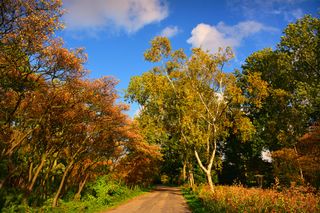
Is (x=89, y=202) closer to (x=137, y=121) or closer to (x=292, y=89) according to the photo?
(x=137, y=121)

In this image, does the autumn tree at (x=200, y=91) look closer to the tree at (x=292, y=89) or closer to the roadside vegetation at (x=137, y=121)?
the roadside vegetation at (x=137, y=121)

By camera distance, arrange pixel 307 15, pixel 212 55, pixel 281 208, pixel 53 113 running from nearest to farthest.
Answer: pixel 281 208 → pixel 53 113 → pixel 212 55 → pixel 307 15

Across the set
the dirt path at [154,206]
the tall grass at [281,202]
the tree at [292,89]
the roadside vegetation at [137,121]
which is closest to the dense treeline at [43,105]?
the roadside vegetation at [137,121]

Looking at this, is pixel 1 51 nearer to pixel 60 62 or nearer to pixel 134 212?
pixel 60 62

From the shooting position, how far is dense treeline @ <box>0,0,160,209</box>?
11.1 meters

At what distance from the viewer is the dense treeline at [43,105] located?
11.1 metres

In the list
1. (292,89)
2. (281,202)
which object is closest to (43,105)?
(281,202)

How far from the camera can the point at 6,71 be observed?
1273 cm

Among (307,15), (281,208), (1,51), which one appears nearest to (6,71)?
(1,51)

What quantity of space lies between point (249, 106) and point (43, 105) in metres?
40.3

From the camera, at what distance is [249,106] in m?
49.5

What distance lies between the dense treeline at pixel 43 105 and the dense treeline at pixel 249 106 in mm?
7272

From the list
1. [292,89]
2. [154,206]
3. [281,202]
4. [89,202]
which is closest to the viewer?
[281,202]

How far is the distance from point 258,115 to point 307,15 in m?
18.7
